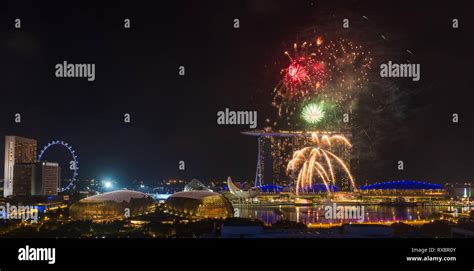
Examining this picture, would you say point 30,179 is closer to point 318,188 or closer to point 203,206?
point 318,188

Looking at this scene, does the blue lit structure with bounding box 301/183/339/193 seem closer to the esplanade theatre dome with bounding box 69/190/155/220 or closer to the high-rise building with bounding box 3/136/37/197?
the esplanade theatre dome with bounding box 69/190/155/220

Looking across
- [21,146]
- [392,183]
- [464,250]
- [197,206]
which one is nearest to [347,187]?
[392,183]

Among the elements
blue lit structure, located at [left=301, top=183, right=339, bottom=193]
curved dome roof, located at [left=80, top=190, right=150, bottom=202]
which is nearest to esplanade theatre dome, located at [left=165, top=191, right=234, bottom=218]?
curved dome roof, located at [left=80, top=190, right=150, bottom=202]

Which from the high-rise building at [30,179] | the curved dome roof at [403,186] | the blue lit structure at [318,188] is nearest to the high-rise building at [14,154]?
the high-rise building at [30,179]

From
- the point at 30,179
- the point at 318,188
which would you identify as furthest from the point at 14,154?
the point at 318,188

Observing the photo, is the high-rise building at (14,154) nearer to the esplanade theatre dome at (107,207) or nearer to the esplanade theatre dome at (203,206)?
the esplanade theatre dome at (107,207)

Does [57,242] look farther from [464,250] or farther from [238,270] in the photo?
[464,250]
